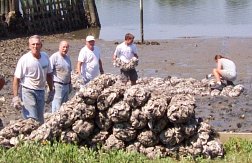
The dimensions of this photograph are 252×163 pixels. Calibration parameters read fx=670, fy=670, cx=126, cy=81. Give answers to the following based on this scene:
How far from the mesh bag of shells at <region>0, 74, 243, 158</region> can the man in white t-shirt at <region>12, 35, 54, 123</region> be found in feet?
→ 2.74

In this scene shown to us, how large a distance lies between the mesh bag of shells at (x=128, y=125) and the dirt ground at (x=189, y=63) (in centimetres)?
326

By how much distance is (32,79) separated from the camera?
380 inches

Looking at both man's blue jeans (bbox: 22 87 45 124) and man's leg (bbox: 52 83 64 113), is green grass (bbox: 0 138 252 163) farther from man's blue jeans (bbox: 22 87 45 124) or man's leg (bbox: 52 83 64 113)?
man's leg (bbox: 52 83 64 113)

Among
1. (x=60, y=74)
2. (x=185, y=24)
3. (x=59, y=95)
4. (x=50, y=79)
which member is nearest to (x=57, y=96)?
(x=59, y=95)

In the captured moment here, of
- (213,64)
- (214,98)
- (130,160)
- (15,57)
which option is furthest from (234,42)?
(130,160)

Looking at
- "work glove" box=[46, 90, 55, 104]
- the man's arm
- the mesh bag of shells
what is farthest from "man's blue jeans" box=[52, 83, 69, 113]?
the mesh bag of shells

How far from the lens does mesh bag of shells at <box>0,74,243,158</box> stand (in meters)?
8.45

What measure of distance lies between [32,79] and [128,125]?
72.6 inches

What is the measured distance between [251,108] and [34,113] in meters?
5.56

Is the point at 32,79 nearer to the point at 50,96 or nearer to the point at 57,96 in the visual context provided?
the point at 50,96

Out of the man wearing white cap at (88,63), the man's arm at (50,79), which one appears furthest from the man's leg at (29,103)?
the man wearing white cap at (88,63)

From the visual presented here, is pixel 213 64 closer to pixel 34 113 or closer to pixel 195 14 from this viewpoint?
pixel 34 113

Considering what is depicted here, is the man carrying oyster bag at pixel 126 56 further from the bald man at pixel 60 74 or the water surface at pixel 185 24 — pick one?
the water surface at pixel 185 24

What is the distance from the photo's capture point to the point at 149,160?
315 inches
